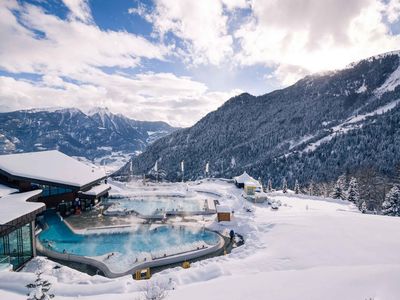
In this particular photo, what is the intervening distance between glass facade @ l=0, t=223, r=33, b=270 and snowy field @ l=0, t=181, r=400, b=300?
0.92m

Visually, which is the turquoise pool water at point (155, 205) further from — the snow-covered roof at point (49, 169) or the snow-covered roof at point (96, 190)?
the snow-covered roof at point (49, 169)

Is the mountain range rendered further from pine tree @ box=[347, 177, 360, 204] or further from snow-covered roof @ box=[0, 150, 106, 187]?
snow-covered roof @ box=[0, 150, 106, 187]

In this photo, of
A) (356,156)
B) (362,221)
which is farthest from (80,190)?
(356,156)

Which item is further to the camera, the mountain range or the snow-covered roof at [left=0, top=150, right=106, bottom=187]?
the mountain range

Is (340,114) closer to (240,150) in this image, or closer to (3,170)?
(240,150)

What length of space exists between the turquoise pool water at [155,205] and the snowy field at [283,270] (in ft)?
24.6

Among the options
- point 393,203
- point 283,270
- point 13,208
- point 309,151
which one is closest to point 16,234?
point 13,208

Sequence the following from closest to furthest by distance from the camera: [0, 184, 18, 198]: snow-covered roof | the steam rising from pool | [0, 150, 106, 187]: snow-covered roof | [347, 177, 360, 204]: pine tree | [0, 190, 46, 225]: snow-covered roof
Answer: [0, 190, 46, 225]: snow-covered roof
the steam rising from pool
[0, 184, 18, 198]: snow-covered roof
[0, 150, 106, 187]: snow-covered roof
[347, 177, 360, 204]: pine tree

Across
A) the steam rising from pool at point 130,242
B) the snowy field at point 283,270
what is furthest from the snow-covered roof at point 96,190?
the snowy field at point 283,270

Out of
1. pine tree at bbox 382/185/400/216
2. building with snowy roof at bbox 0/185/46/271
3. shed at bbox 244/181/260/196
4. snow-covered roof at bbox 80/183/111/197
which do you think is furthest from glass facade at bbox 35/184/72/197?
pine tree at bbox 382/185/400/216

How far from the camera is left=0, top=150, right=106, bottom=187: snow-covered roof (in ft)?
101

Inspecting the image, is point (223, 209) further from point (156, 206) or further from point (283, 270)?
point (283, 270)

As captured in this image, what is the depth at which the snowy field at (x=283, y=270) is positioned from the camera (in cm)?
1129

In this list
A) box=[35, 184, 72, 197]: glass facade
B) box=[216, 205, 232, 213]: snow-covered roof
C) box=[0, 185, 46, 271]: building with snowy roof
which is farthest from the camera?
box=[35, 184, 72, 197]: glass facade
